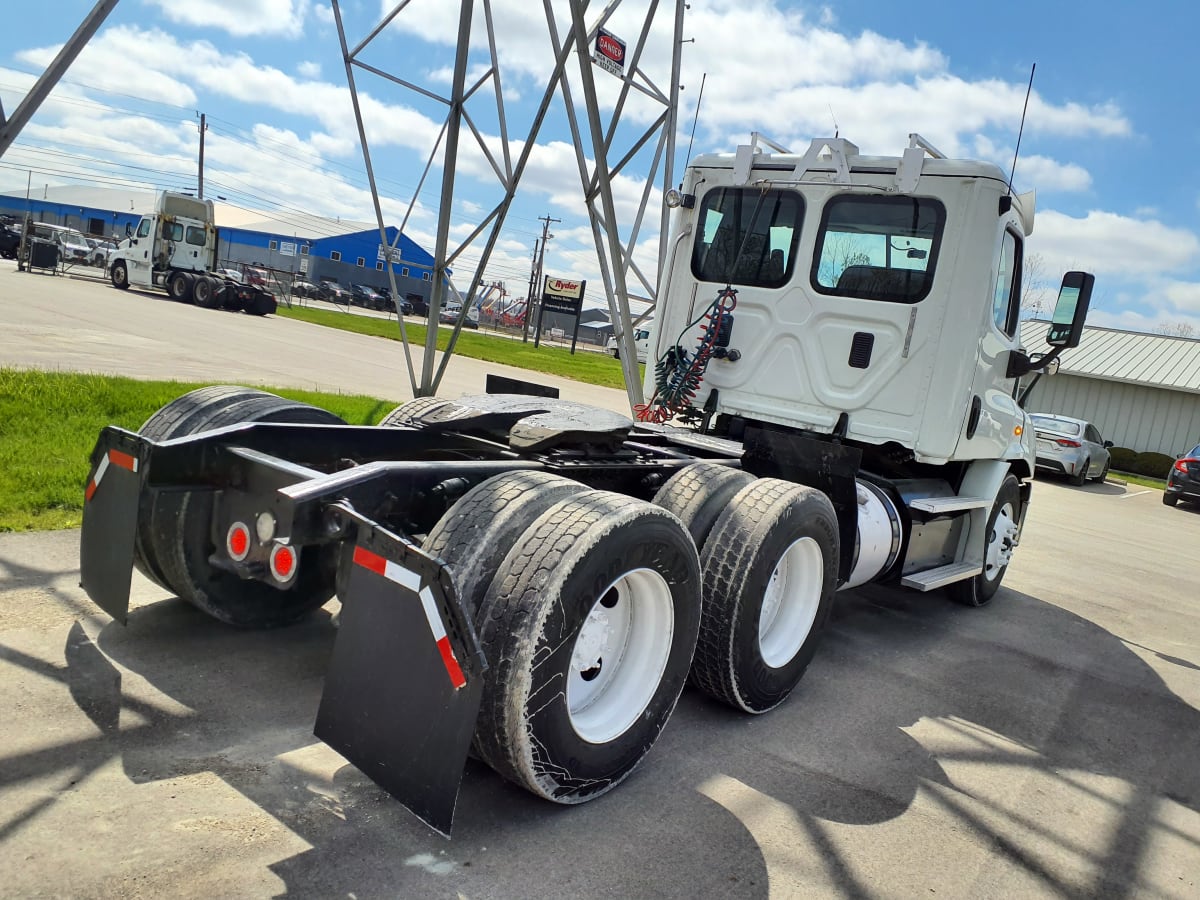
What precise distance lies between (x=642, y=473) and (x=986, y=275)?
8.33ft

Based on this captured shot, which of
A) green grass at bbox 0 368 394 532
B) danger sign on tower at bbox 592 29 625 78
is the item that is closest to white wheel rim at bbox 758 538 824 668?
green grass at bbox 0 368 394 532

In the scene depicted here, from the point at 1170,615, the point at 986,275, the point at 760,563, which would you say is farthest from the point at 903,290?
the point at 1170,615

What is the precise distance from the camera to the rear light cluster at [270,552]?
3.19m

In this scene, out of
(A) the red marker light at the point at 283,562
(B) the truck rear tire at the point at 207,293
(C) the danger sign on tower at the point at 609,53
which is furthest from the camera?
(B) the truck rear tire at the point at 207,293

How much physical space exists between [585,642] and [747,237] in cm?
382

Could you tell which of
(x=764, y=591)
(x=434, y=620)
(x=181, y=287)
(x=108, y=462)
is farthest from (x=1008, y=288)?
(x=181, y=287)

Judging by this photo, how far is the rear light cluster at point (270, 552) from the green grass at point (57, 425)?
8.15 ft

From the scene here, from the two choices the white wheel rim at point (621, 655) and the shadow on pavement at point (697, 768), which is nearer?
the shadow on pavement at point (697, 768)

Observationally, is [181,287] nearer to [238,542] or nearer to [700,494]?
[238,542]

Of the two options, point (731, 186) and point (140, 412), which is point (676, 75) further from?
point (140, 412)

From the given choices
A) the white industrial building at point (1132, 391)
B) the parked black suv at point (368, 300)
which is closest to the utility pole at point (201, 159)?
the parked black suv at point (368, 300)

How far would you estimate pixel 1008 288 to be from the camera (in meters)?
6.06

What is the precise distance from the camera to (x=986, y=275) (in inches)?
219

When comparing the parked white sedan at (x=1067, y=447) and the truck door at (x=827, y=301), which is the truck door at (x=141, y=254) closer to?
the parked white sedan at (x=1067, y=447)
